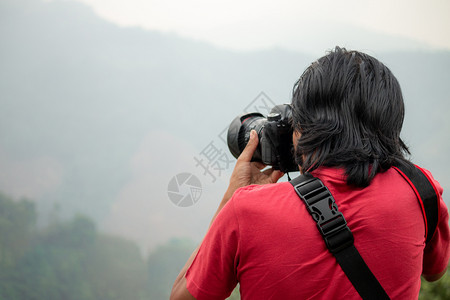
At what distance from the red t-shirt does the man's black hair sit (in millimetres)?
31

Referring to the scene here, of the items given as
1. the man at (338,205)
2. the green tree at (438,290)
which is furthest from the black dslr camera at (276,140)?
the green tree at (438,290)

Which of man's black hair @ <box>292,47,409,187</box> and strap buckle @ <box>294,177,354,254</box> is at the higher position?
man's black hair @ <box>292,47,409,187</box>

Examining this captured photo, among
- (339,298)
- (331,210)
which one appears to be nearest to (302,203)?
(331,210)

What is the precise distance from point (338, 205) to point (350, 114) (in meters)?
0.16

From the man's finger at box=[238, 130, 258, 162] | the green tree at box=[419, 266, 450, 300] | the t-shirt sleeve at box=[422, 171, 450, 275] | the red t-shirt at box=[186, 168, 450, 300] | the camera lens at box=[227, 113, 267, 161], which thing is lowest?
the green tree at box=[419, 266, 450, 300]

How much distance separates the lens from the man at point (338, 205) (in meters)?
0.60

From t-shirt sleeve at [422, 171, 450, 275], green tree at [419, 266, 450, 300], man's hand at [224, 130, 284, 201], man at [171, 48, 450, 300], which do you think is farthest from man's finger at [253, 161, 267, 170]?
green tree at [419, 266, 450, 300]

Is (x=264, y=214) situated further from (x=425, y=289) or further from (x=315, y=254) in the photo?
(x=425, y=289)

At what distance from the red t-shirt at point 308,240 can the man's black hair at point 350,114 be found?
0.10ft

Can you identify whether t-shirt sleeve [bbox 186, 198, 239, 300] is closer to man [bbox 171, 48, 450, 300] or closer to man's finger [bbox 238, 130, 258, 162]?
man [bbox 171, 48, 450, 300]

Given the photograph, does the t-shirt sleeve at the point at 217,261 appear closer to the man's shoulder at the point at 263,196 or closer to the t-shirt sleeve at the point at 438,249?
the man's shoulder at the point at 263,196

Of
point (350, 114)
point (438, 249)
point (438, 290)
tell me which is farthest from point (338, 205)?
point (438, 290)

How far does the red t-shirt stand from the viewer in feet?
1.96

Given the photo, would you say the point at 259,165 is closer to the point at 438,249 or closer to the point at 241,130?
the point at 241,130
